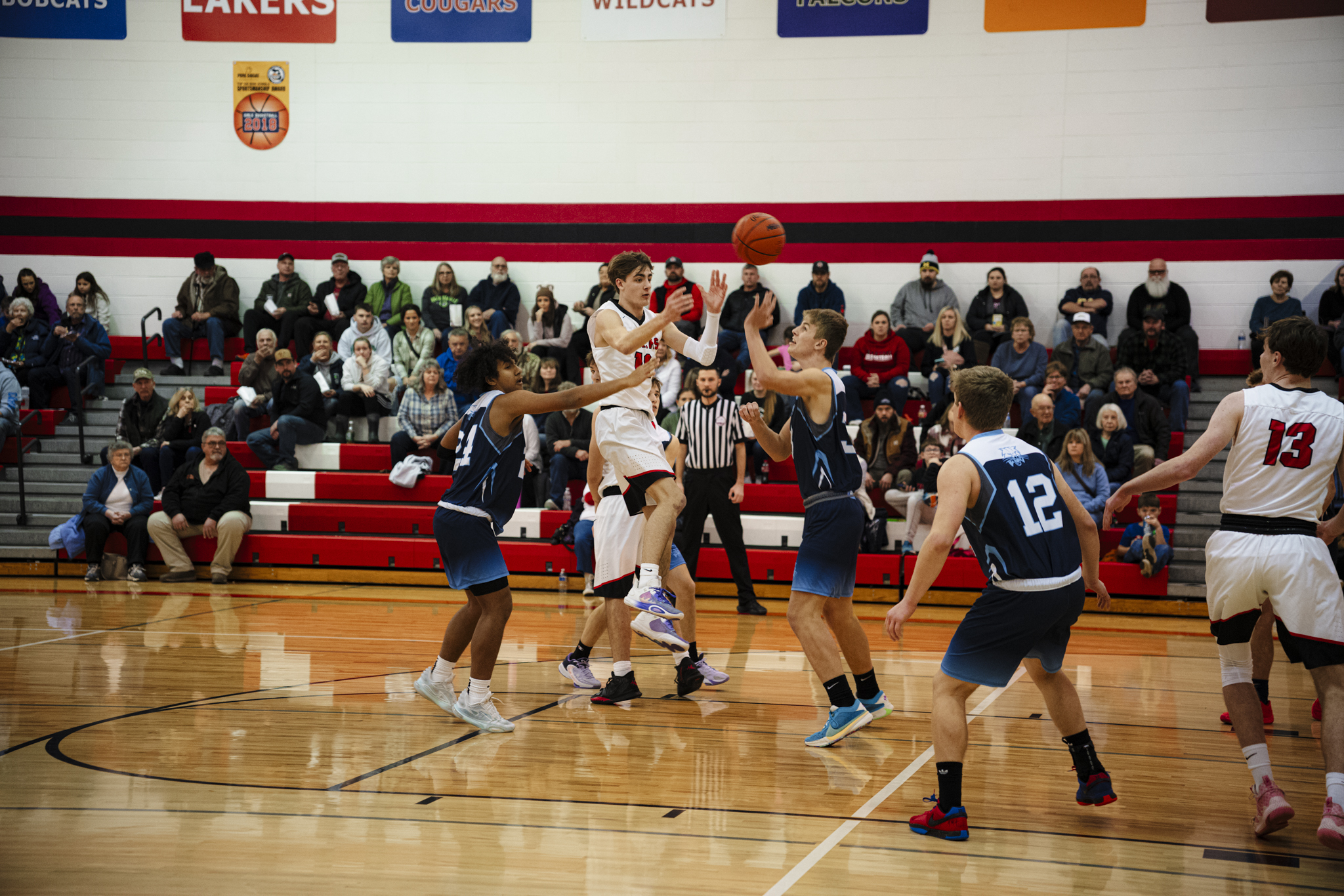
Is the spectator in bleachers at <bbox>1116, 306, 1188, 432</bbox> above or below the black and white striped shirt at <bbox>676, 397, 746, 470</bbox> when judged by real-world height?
above

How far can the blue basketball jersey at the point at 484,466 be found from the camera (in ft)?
16.8

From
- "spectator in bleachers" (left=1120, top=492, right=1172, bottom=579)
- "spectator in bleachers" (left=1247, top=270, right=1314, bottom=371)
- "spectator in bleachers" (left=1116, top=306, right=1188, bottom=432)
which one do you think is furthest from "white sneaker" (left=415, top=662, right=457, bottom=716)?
"spectator in bleachers" (left=1247, top=270, right=1314, bottom=371)

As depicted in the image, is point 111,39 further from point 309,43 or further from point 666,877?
point 666,877

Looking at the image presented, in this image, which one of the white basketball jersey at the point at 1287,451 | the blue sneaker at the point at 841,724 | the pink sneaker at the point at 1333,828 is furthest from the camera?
the blue sneaker at the point at 841,724

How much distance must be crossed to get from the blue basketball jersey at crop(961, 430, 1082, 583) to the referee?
5.41 metres

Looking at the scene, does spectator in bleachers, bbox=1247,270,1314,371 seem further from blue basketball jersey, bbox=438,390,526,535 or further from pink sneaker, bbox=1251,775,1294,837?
blue basketball jersey, bbox=438,390,526,535

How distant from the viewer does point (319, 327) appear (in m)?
13.7

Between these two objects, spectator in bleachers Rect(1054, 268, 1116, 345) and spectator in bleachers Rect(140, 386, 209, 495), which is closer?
spectator in bleachers Rect(140, 386, 209, 495)

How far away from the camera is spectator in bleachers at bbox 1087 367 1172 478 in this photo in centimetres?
1098

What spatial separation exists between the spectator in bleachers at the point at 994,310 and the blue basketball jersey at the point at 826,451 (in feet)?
26.8

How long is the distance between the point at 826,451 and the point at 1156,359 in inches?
329

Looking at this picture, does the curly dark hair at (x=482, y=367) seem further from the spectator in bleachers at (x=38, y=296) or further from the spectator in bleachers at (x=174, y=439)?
the spectator in bleachers at (x=38, y=296)

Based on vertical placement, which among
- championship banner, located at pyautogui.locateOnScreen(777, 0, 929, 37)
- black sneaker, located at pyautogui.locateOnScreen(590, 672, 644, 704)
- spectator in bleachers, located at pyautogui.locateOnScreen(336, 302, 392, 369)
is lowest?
black sneaker, located at pyautogui.locateOnScreen(590, 672, 644, 704)

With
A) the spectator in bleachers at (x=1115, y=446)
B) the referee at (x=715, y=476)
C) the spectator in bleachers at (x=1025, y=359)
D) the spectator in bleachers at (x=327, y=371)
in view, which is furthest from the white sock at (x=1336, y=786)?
the spectator in bleachers at (x=327, y=371)
